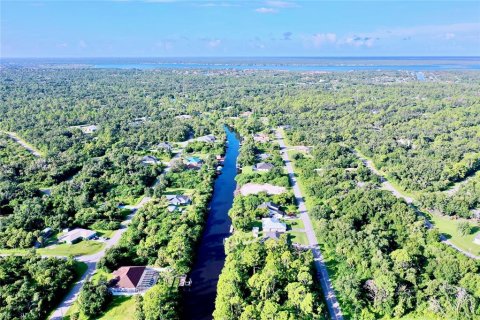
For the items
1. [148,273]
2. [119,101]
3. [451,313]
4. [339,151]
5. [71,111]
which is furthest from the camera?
[119,101]

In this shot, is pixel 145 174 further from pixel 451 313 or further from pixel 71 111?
pixel 71 111

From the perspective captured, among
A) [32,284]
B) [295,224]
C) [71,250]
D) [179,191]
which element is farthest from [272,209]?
[32,284]

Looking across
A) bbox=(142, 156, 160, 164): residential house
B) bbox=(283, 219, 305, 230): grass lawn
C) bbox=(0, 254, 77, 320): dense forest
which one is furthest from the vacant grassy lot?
bbox=(142, 156, 160, 164): residential house

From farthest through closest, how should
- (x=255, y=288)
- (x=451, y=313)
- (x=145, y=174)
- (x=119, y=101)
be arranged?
(x=119, y=101), (x=145, y=174), (x=255, y=288), (x=451, y=313)

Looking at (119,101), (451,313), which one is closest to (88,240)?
(451,313)

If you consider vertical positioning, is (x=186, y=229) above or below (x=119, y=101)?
below

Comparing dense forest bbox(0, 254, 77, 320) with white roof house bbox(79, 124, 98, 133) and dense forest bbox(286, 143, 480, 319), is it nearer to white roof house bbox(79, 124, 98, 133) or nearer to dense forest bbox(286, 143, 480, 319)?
dense forest bbox(286, 143, 480, 319)

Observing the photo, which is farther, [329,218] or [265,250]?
[329,218]
